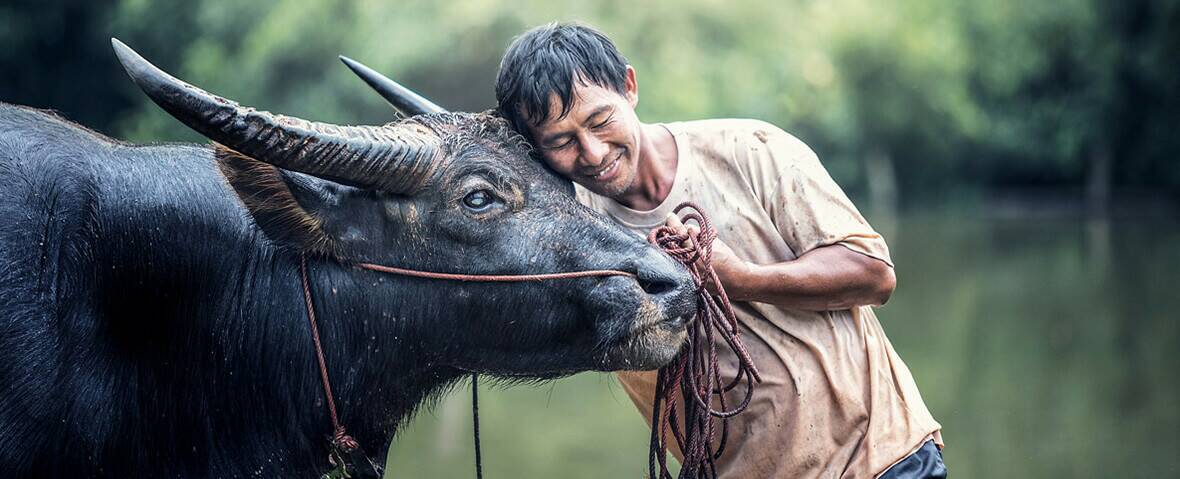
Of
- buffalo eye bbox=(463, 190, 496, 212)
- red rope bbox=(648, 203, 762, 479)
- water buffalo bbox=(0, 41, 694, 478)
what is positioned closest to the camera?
water buffalo bbox=(0, 41, 694, 478)

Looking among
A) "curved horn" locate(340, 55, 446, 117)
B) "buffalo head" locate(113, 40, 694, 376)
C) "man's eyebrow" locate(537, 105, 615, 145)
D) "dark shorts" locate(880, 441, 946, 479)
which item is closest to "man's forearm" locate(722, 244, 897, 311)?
"buffalo head" locate(113, 40, 694, 376)

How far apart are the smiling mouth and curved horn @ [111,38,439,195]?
1.48ft

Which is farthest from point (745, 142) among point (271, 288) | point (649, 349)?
point (271, 288)

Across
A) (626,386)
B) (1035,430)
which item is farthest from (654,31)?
(626,386)

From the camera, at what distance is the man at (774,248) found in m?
3.44

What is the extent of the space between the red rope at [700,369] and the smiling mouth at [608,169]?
0.22 meters

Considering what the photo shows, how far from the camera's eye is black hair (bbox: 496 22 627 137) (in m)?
3.49

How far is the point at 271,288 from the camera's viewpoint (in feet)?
11.5

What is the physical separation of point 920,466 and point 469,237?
1.39 meters

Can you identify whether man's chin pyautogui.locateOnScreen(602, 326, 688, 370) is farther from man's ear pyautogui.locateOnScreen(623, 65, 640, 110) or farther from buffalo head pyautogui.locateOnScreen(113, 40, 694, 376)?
man's ear pyautogui.locateOnScreen(623, 65, 640, 110)

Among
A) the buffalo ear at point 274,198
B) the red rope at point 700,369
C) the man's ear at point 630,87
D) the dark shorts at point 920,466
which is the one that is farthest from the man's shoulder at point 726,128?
the buffalo ear at point 274,198

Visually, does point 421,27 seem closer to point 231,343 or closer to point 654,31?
point 654,31

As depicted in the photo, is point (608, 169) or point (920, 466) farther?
point (608, 169)

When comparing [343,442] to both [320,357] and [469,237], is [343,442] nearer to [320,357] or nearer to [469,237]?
[320,357]
